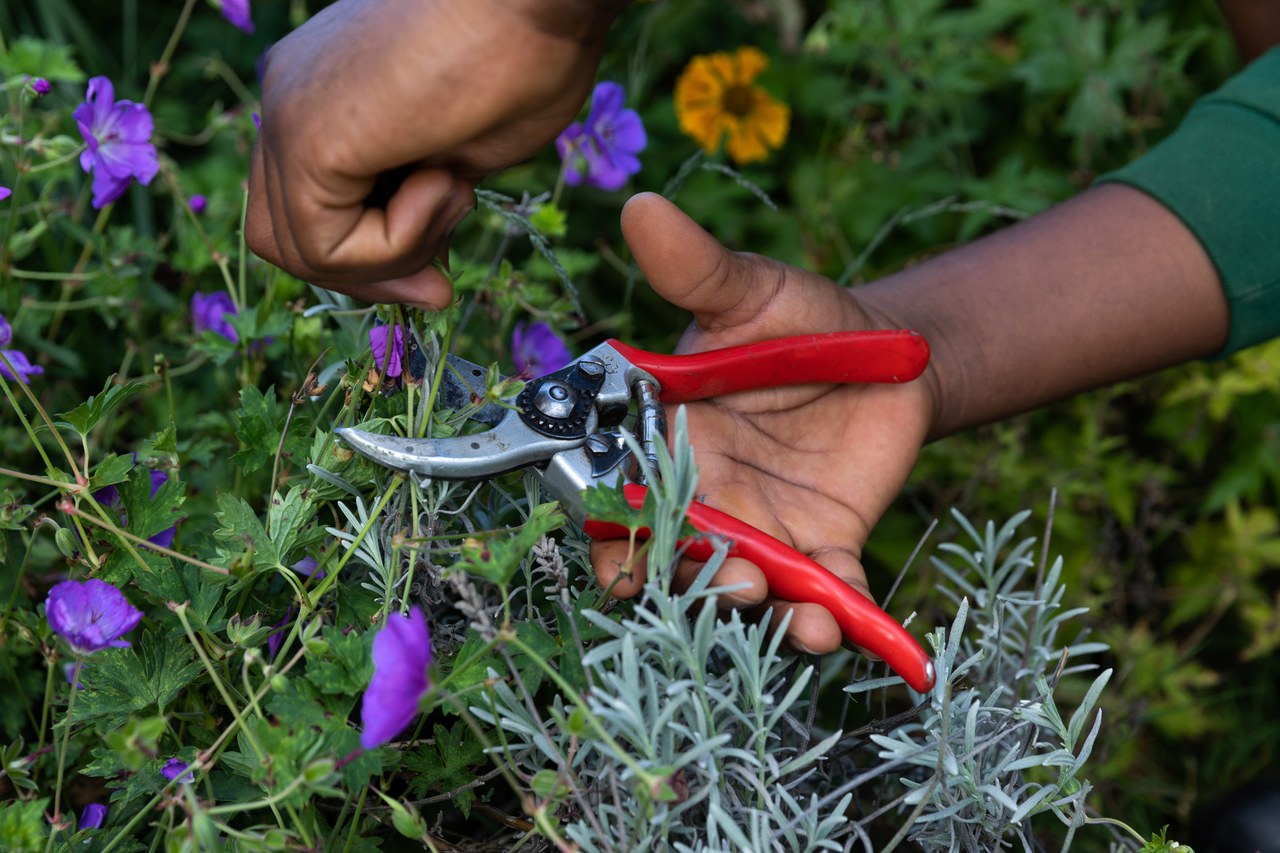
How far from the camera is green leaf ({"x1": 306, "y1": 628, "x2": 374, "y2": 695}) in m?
0.83

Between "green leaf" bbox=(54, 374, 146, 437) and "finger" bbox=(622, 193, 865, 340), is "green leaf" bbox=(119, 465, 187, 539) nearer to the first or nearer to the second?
"green leaf" bbox=(54, 374, 146, 437)

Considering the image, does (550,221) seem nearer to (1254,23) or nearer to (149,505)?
(149,505)

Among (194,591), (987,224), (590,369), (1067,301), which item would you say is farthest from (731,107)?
(194,591)

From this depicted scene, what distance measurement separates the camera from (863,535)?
1.24 meters

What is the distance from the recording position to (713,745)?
0.80 m

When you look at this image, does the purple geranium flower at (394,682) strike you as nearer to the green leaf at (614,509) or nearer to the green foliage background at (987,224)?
the green leaf at (614,509)

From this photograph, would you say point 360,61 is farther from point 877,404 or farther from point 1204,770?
point 1204,770

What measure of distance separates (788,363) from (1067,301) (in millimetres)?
542

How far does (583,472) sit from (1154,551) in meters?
1.56

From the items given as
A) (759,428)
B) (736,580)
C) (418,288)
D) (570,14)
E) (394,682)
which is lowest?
(759,428)

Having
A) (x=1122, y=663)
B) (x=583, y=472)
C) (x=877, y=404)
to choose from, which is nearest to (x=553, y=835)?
(x=583, y=472)

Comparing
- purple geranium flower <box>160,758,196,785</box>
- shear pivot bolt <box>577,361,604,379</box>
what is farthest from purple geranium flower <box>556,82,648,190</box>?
purple geranium flower <box>160,758,196,785</box>

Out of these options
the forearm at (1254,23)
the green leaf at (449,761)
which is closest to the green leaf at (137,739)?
the green leaf at (449,761)

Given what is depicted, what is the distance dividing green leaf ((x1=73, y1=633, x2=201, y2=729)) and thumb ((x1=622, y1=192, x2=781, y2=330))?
55cm
